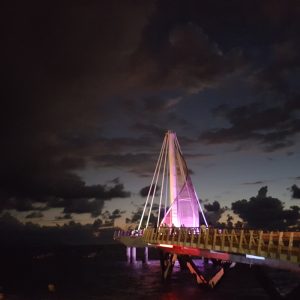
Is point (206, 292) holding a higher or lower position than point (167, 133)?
lower

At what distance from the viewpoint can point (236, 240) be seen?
3544 cm

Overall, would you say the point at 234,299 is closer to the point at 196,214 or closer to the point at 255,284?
the point at 255,284

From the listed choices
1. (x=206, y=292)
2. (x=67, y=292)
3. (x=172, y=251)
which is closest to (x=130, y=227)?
(x=67, y=292)

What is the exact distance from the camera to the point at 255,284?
2250 inches

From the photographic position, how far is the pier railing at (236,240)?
2875 cm

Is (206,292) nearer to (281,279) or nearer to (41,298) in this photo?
(41,298)

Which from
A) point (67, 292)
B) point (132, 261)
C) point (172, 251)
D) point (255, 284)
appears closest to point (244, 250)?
point (172, 251)

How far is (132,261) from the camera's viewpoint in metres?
105

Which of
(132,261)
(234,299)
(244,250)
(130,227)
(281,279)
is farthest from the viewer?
(132,261)

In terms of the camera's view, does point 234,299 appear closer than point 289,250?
No

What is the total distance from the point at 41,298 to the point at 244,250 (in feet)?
97.5

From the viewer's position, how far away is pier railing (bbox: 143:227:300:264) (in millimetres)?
28750

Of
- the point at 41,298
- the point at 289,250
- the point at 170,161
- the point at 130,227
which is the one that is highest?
the point at 170,161

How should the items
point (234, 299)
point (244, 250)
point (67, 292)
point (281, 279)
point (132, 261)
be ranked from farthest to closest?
point (132, 261), point (281, 279), point (67, 292), point (234, 299), point (244, 250)
